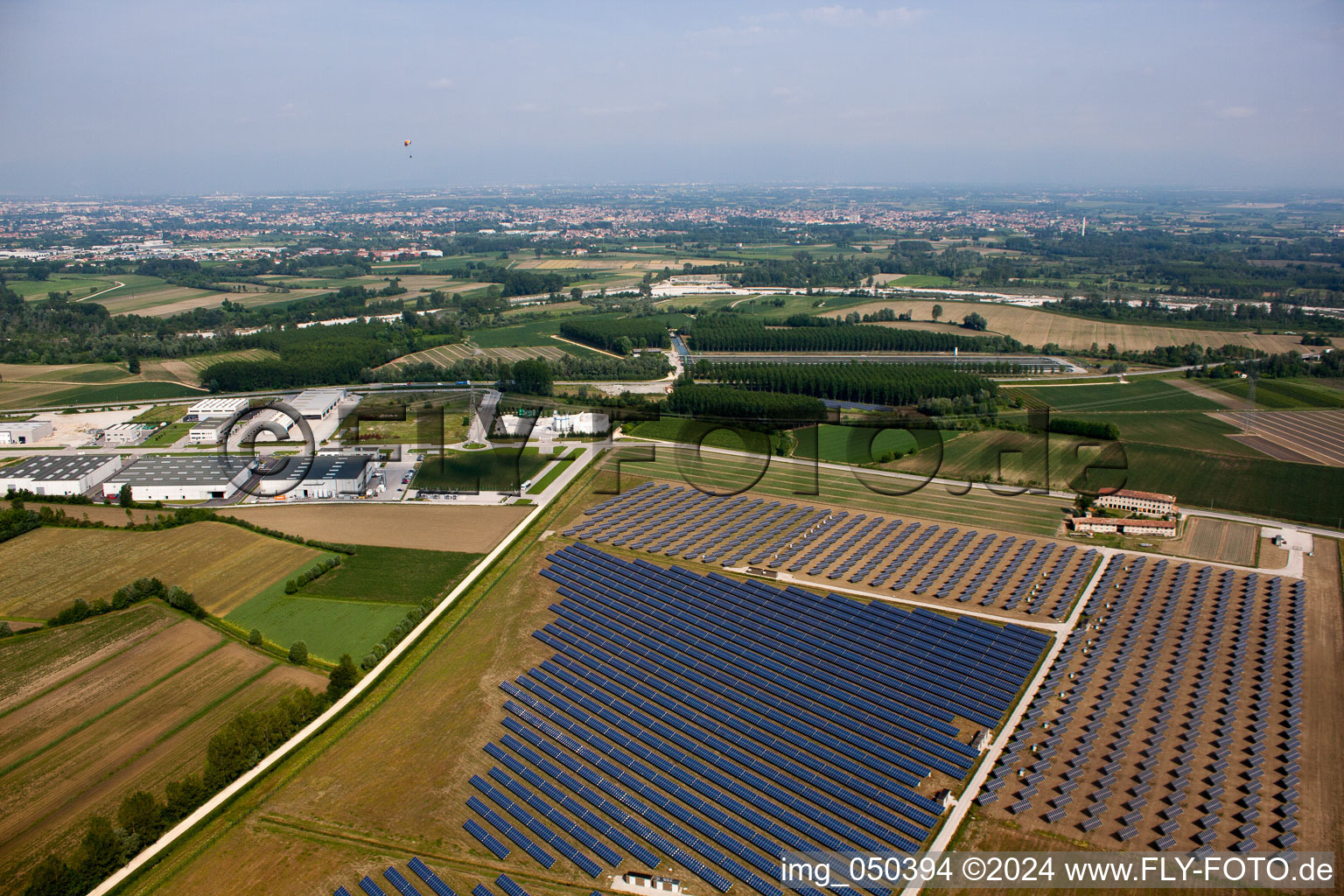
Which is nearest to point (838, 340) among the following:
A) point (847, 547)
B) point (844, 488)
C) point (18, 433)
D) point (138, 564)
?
point (844, 488)

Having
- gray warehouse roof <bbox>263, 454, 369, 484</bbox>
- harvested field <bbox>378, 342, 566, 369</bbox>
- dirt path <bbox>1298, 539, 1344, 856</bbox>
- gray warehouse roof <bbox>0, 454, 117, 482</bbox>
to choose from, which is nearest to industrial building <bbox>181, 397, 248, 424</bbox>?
gray warehouse roof <bbox>0, 454, 117, 482</bbox>

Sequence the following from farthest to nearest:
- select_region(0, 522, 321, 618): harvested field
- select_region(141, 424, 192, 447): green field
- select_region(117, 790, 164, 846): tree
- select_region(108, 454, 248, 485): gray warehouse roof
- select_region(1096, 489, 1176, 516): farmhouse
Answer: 1. select_region(141, 424, 192, 447): green field
2. select_region(108, 454, 248, 485): gray warehouse roof
3. select_region(1096, 489, 1176, 516): farmhouse
4. select_region(0, 522, 321, 618): harvested field
5. select_region(117, 790, 164, 846): tree

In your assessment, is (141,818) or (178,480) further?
(178,480)

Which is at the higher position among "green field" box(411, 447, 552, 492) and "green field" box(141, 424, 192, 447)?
"green field" box(141, 424, 192, 447)

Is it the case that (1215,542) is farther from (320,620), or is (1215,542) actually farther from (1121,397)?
(320,620)

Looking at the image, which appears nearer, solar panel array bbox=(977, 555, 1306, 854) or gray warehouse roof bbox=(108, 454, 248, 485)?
solar panel array bbox=(977, 555, 1306, 854)

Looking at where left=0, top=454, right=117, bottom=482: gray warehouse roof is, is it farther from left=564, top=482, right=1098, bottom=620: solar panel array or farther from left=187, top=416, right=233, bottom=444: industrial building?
left=564, top=482, right=1098, bottom=620: solar panel array

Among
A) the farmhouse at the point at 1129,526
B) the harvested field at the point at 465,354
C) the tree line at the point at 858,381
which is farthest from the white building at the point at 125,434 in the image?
the farmhouse at the point at 1129,526
